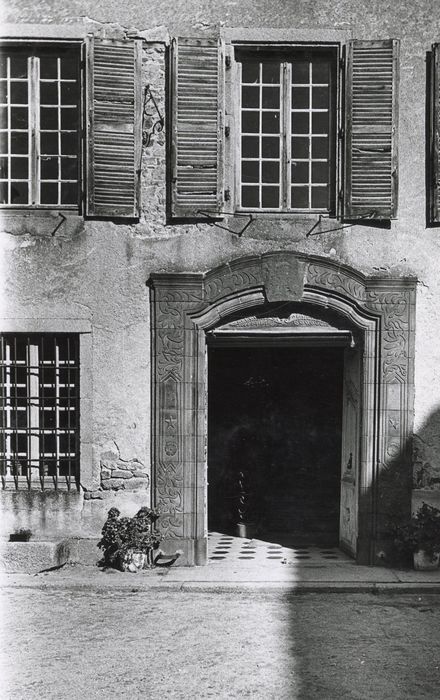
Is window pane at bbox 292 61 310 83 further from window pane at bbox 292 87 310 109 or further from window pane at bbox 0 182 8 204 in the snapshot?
window pane at bbox 0 182 8 204

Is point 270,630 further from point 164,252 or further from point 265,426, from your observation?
point 265,426

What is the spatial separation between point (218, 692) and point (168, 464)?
4.36 metres

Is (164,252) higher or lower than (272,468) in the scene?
higher

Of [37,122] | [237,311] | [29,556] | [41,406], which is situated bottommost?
[29,556]

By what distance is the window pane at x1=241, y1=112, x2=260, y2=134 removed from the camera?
11430 millimetres

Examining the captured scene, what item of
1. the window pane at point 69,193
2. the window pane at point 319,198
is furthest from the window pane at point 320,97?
the window pane at point 69,193

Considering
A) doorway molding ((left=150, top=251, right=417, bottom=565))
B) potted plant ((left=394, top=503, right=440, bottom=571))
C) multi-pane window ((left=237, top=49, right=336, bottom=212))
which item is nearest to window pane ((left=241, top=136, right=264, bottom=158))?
multi-pane window ((left=237, top=49, right=336, bottom=212))

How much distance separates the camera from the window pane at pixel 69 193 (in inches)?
450

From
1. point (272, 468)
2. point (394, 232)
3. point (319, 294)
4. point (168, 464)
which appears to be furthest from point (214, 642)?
point (272, 468)

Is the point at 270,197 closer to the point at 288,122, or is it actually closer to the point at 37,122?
the point at 288,122

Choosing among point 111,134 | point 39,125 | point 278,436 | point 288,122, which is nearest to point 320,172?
point 288,122

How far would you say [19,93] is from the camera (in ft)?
37.4

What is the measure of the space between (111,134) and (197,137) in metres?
0.97

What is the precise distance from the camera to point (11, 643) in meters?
8.24
